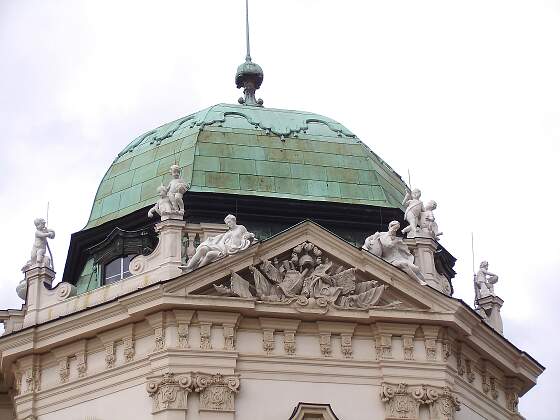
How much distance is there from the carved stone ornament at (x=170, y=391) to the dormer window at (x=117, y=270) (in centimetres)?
430

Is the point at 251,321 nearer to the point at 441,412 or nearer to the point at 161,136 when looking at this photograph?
the point at 441,412

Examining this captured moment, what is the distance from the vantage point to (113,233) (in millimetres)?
31344

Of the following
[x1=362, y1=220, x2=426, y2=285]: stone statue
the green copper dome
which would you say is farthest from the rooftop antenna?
[x1=362, y1=220, x2=426, y2=285]: stone statue

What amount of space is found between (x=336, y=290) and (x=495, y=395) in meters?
4.99

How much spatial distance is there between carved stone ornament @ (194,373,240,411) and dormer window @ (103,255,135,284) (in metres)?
4.61

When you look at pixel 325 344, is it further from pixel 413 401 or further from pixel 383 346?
pixel 413 401

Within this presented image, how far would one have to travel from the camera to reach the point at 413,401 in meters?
27.8

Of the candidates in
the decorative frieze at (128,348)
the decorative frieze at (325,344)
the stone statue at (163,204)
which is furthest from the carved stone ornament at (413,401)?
the stone statue at (163,204)

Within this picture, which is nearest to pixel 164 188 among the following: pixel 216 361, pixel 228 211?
pixel 228 211

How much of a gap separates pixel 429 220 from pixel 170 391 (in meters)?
7.49

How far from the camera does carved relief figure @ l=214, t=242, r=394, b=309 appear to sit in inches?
1113

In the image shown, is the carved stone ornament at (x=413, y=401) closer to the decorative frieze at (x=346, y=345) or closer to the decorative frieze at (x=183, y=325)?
the decorative frieze at (x=346, y=345)

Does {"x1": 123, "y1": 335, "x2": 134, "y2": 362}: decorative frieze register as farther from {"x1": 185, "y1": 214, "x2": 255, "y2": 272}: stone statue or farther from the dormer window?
the dormer window

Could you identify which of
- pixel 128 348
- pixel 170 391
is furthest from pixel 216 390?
pixel 128 348
